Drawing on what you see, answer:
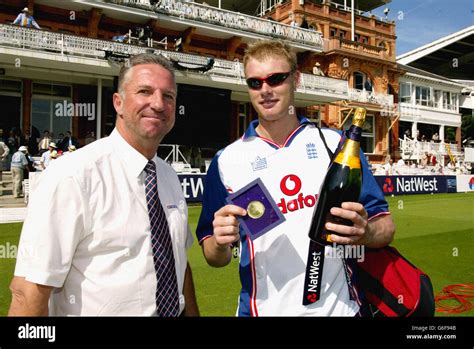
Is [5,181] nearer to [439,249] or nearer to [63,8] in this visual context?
[63,8]

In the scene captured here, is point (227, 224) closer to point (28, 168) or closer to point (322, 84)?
point (28, 168)

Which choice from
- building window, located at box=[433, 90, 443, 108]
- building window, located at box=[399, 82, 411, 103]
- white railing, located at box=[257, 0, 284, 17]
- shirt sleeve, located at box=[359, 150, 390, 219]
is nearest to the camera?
shirt sleeve, located at box=[359, 150, 390, 219]

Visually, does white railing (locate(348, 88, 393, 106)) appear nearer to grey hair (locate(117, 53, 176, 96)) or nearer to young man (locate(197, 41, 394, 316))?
young man (locate(197, 41, 394, 316))

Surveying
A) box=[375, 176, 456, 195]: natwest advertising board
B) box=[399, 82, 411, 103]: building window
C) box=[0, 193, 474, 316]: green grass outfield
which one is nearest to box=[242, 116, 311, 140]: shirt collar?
box=[0, 193, 474, 316]: green grass outfield

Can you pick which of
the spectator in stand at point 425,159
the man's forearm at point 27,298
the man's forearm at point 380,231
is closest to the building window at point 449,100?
the spectator in stand at point 425,159

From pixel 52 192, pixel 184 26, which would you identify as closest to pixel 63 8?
pixel 184 26

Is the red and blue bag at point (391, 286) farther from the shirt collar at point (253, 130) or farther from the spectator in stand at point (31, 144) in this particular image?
the spectator in stand at point (31, 144)

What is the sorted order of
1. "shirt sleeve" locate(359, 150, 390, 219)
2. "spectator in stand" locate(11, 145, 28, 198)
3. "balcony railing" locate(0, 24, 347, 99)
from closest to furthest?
"shirt sleeve" locate(359, 150, 390, 219)
"spectator in stand" locate(11, 145, 28, 198)
"balcony railing" locate(0, 24, 347, 99)

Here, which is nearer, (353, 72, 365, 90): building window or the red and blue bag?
the red and blue bag

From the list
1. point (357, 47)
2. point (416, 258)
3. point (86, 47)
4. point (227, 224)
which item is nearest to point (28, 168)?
point (86, 47)

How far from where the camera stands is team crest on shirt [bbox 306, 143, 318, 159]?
218 cm

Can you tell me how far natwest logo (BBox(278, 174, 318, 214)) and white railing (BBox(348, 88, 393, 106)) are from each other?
27471 mm
